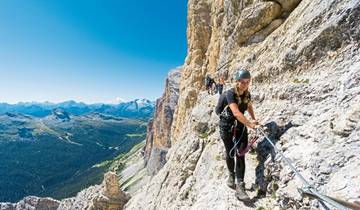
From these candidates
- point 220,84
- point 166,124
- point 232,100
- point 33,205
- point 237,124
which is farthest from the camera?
point 166,124

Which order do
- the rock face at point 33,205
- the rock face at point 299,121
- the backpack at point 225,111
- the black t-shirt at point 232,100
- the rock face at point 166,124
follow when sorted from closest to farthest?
the rock face at point 299,121 < the black t-shirt at point 232,100 < the backpack at point 225,111 < the rock face at point 33,205 < the rock face at point 166,124

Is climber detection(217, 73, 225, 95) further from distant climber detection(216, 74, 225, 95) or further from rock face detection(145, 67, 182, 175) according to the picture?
rock face detection(145, 67, 182, 175)

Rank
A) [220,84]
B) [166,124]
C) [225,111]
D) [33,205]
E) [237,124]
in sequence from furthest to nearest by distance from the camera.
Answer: [166,124], [33,205], [220,84], [225,111], [237,124]

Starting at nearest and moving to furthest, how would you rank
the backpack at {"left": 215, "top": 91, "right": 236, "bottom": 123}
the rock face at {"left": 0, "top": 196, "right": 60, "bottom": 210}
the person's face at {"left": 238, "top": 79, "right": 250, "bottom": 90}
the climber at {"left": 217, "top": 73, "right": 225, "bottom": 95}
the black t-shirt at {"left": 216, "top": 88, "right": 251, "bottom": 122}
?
the person's face at {"left": 238, "top": 79, "right": 250, "bottom": 90}
the black t-shirt at {"left": 216, "top": 88, "right": 251, "bottom": 122}
the backpack at {"left": 215, "top": 91, "right": 236, "bottom": 123}
the climber at {"left": 217, "top": 73, "right": 225, "bottom": 95}
the rock face at {"left": 0, "top": 196, "right": 60, "bottom": 210}

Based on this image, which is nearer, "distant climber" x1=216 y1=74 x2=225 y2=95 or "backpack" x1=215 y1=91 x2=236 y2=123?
"backpack" x1=215 y1=91 x2=236 y2=123

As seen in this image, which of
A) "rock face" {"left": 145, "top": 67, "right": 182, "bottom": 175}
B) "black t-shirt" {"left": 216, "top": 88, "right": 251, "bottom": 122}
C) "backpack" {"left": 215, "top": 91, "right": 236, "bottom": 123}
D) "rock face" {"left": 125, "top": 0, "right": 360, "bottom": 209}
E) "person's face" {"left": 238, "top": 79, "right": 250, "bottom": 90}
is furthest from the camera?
"rock face" {"left": 145, "top": 67, "right": 182, "bottom": 175}

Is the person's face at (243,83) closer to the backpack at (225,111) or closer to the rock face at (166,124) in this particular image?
the backpack at (225,111)

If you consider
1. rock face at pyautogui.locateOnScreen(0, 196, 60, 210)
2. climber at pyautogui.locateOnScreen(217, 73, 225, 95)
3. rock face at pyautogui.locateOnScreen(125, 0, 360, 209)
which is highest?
climber at pyautogui.locateOnScreen(217, 73, 225, 95)

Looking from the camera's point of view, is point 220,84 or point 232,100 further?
point 220,84

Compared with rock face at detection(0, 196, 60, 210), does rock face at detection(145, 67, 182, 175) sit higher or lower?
higher

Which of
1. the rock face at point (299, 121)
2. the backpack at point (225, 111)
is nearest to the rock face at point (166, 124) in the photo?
the rock face at point (299, 121)

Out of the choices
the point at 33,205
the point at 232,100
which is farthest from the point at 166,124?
the point at 232,100

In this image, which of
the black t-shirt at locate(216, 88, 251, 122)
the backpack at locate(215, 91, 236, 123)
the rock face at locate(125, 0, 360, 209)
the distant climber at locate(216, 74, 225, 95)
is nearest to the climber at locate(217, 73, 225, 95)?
the distant climber at locate(216, 74, 225, 95)

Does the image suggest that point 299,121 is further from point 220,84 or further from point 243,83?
point 220,84
